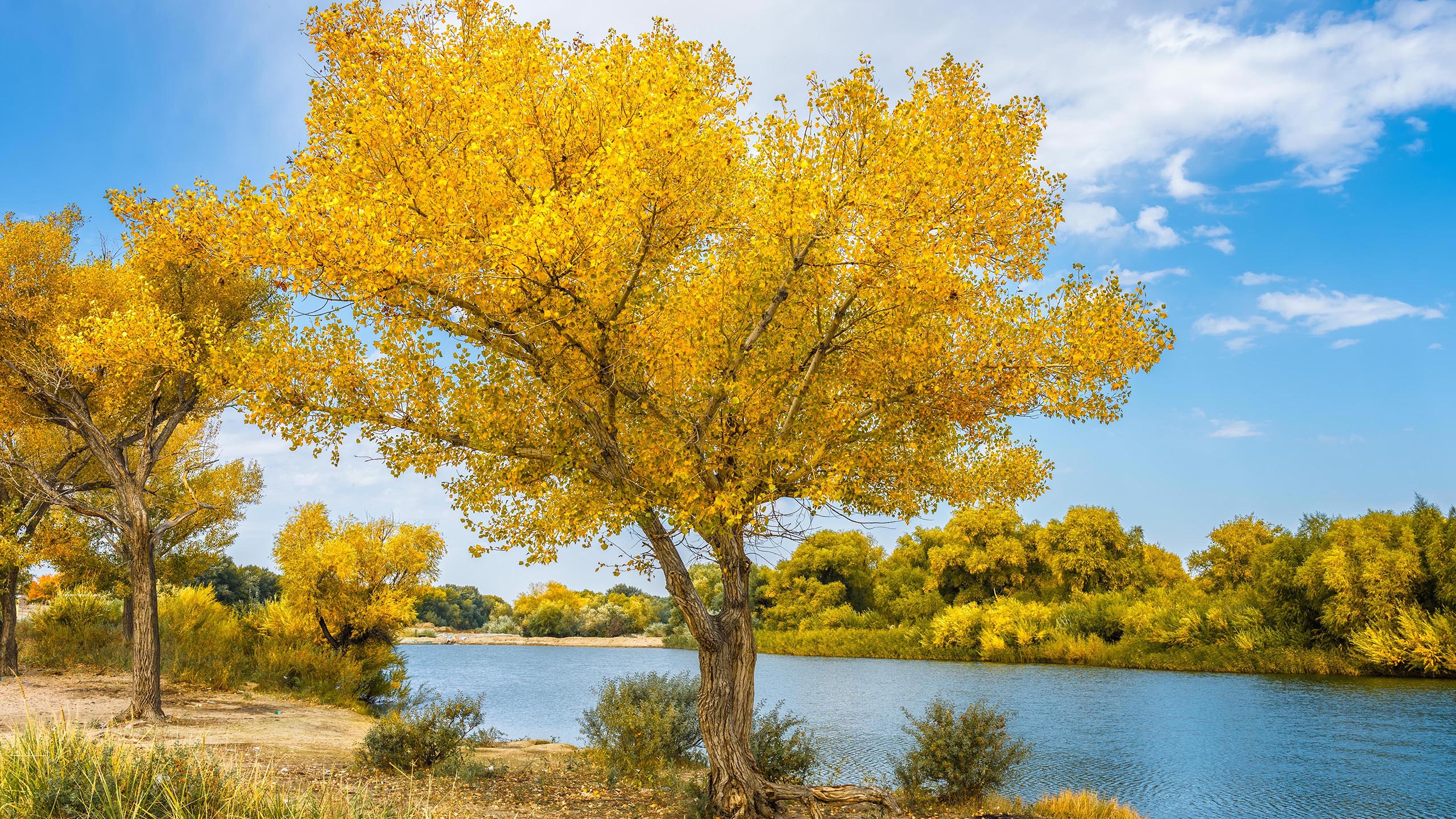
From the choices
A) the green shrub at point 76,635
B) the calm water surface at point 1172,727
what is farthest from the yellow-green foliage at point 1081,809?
the green shrub at point 76,635

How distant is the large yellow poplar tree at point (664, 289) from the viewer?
6.97m

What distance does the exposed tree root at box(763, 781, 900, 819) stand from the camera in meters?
8.18

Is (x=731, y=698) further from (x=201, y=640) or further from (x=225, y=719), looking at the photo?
(x=201, y=640)

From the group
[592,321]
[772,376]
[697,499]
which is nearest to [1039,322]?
[772,376]

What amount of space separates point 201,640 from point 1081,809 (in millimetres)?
23140

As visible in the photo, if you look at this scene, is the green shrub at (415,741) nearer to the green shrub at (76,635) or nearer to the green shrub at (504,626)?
the green shrub at (76,635)

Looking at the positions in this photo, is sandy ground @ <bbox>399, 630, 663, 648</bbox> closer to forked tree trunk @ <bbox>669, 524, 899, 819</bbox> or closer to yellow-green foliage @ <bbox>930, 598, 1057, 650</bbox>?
yellow-green foliage @ <bbox>930, 598, 1057, 650</bbox>

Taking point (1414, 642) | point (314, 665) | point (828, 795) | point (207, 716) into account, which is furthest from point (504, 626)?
point (828, 795)

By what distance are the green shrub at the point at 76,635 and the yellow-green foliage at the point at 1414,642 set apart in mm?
34511

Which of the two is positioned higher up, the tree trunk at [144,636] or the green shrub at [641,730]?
the tree trunk at [144,636]

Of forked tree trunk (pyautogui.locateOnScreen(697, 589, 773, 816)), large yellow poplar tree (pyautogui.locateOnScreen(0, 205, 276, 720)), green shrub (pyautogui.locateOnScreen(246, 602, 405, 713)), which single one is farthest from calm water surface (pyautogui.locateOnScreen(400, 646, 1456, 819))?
large yellow poplar tree (pyautogui.locateOnScreen(0, 205, 276, 720))

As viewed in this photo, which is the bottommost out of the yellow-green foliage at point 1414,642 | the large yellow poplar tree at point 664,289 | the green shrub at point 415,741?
the yellow-green foliage at point 1414,642

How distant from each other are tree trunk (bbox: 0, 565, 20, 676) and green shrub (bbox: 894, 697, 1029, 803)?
22233mm

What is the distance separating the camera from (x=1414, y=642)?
67.1 feet
